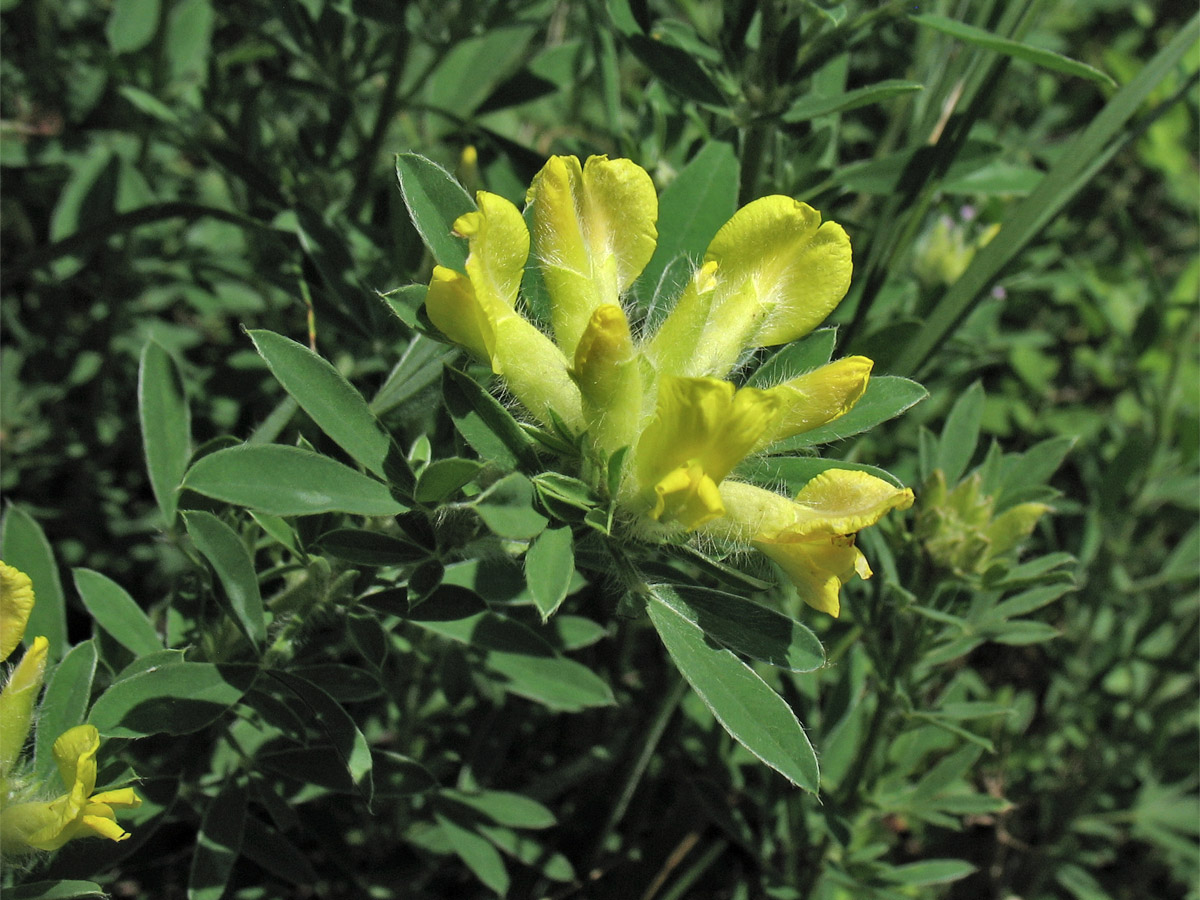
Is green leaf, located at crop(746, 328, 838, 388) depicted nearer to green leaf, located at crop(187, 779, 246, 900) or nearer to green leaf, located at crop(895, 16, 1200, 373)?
green leaf, located at crop(895, 16, 1200, 373)

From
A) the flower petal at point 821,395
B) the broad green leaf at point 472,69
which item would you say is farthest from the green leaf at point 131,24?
the flower petal at point 821,395

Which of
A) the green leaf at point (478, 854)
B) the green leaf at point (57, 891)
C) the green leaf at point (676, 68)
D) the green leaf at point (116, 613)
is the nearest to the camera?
the green leaf at point (57, 891)

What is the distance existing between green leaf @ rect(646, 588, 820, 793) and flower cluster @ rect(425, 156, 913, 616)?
0.14m

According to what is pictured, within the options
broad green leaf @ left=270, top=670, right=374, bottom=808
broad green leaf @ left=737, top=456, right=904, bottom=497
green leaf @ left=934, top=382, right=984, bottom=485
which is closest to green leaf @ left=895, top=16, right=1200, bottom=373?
green leaf @ left=934, top=382, right=984, bottom=485

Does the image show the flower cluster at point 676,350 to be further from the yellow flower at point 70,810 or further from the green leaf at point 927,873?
the green leaf at point 927,873

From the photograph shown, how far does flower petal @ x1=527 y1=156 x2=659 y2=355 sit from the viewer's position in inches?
56.9

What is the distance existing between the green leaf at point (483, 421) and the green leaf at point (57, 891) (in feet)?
2.67

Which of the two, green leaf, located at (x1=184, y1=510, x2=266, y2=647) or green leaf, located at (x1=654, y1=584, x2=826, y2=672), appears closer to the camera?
green leaf, located at (x1=654, y1=584, x2=826, y2=672)

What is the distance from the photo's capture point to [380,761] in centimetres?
204

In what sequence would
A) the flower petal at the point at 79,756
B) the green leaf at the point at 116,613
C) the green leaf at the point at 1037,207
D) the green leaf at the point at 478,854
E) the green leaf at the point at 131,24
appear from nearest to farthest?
the flower petal at the point at 79,756, the green leaf at the point at 116,613, the green leaf at the point at 1037,207, the green leaf at the point at 478,854, the green leaf at the point at 131,24

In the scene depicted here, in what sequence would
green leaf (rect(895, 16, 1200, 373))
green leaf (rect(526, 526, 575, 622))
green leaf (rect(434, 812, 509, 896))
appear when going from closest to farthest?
green leaf (rect(526, 526, 575, 622))
green leaf (rect(895, 16, 1200, 373))
green leaf (rect(434, 812, 509, 896))

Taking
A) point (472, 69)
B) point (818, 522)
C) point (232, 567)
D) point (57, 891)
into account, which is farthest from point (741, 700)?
point (472, 69)

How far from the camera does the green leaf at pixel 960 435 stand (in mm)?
2197

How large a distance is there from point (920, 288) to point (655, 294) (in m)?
1.45
